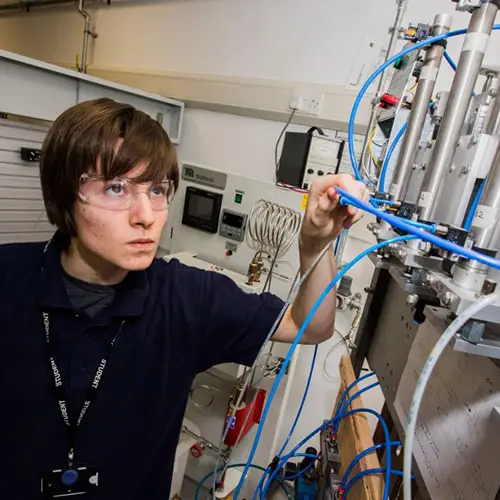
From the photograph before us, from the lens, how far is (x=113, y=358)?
836mm

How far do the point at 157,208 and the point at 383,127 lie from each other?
698 mm

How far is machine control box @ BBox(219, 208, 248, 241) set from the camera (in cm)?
176

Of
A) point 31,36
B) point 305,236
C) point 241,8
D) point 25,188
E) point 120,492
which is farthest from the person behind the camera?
point 31,36

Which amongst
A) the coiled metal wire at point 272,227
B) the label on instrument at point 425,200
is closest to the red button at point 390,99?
the label on instrument at point 425,200

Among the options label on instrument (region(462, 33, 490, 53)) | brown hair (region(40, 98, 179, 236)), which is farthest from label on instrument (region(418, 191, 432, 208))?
brown hair (region(40, 98, 179, 236))

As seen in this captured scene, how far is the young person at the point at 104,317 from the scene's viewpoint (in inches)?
29.6

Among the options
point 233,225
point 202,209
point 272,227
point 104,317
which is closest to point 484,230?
point 104,317

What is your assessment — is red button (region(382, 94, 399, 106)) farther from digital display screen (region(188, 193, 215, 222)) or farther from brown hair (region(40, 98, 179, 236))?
digital display screen (region(188, 193, 215, 222))

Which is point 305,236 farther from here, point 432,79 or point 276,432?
point 276,432

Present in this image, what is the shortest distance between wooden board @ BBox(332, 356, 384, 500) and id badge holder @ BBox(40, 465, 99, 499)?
61 cm

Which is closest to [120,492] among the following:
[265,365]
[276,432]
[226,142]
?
[265,365]

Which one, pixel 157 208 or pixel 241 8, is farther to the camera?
pixel 241 8

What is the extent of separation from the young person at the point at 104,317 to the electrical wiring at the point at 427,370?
0.98 feet

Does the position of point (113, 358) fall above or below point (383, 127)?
below
